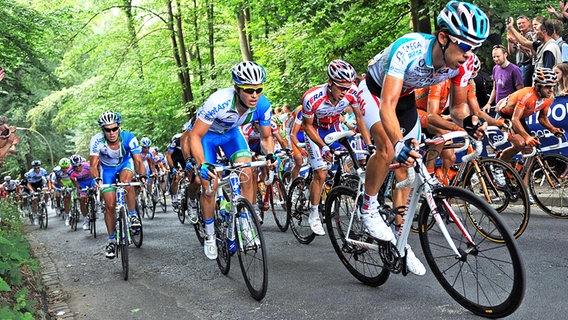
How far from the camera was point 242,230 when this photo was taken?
5.09m

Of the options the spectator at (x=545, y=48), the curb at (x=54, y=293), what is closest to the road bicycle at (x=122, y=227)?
the curb at (x=54, y=293)

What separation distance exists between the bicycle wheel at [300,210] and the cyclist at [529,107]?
3.02 m

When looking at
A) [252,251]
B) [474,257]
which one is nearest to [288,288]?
[252,251]

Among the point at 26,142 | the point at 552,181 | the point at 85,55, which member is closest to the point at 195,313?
the point at 552,181

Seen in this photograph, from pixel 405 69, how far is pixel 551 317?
6.69 feet

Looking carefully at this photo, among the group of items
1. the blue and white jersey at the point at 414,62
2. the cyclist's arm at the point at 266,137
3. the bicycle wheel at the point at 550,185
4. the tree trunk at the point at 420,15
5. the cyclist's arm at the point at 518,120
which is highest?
the tree trunk at the point at 420,15

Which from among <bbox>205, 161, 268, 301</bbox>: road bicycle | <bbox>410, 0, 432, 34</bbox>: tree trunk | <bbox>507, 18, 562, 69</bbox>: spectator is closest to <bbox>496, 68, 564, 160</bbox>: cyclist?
<bbox>507, 18, 562, 69</bbox>: spectator

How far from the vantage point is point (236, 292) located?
5137 mm

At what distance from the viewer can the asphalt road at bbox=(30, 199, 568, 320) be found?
13.3ft

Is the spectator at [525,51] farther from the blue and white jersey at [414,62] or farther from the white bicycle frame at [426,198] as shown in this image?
the white bicycle frame at [426,198]

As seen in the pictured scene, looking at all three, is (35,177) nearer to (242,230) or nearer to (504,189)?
(242,230)

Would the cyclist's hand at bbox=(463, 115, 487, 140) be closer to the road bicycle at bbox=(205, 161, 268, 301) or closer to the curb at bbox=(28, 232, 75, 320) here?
the road bicycle at bbox=(205, 161, 268, 301)

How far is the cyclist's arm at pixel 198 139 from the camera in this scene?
18.0 feet

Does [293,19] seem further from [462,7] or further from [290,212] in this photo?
[462,7]
